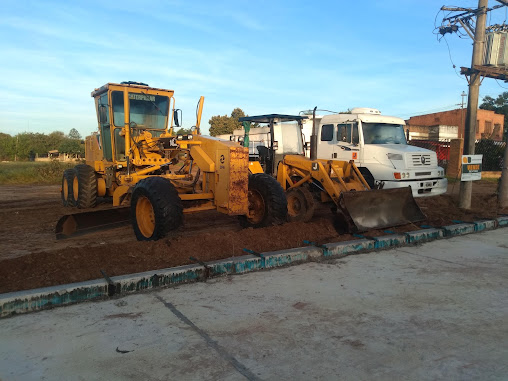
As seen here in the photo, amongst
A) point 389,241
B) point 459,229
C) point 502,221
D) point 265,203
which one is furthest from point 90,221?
point 502,221

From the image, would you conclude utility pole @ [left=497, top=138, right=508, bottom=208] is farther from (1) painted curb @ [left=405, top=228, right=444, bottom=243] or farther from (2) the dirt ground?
(1) painted curb @ [left=405, top=228, right=444, bottom=243]

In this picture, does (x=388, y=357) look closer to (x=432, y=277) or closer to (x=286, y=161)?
(x=432, y=277)

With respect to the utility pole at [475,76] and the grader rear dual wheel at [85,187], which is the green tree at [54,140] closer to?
the grader rear dual wheel at [85,187]

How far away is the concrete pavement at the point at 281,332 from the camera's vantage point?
9.55ft

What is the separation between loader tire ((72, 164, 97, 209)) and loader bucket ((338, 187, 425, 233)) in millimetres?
6334

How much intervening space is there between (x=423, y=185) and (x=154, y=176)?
7.14 metres

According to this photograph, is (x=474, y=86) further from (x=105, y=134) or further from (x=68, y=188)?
(x=68, y=188)

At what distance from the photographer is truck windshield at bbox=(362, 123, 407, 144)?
35.9ft

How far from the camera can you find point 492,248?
6723 millimetres

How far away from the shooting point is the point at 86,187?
10.2 m

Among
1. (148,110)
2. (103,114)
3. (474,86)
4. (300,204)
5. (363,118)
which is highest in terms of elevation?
(474,86)

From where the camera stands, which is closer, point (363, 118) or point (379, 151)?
point (379, 151)

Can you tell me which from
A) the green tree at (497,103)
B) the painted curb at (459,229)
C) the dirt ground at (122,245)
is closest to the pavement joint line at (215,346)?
the dirt ground at (122,245)

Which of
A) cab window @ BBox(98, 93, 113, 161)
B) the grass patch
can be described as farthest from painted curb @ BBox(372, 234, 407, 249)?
the grass patch
